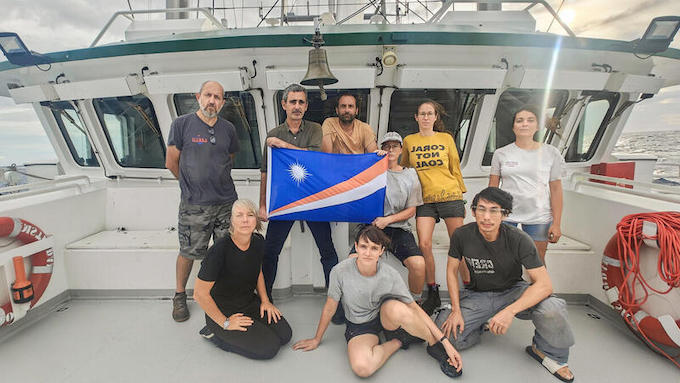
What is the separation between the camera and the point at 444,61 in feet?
12.7

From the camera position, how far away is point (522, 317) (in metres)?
2.66

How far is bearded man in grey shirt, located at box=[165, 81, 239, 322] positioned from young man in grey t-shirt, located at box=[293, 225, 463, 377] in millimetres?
1328

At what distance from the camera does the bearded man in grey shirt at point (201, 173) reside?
2957mm

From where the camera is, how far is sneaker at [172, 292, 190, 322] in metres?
3.17

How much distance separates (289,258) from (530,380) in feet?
7.60

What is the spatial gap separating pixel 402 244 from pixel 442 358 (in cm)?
96

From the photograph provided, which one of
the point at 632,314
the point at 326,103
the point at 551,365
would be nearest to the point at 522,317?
the point at 551,365

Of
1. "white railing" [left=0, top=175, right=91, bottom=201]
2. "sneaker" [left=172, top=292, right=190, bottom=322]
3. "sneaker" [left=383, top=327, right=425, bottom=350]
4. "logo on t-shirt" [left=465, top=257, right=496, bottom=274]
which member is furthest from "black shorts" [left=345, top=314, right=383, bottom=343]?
"white railing" [left=0, top=175, right=91, bottom=201]

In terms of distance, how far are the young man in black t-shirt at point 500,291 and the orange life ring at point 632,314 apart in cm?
75

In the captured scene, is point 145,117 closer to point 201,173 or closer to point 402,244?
point 201,173

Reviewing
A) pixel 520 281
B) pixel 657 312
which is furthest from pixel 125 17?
pixel 657 312

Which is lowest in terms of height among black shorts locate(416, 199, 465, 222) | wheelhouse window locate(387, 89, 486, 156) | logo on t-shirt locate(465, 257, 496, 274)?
logo on t-shirt locate(465, 257, 496, 274)

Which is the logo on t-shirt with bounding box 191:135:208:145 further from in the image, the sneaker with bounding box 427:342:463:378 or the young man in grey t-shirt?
the sneaker with bounding box 427:342:463:378

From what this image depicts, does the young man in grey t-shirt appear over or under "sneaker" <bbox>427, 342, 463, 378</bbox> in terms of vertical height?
over
